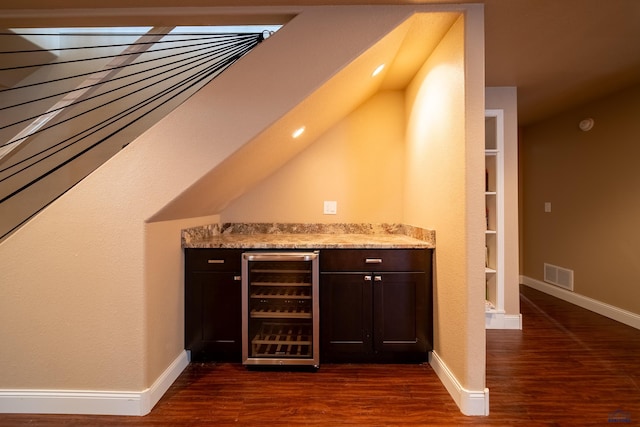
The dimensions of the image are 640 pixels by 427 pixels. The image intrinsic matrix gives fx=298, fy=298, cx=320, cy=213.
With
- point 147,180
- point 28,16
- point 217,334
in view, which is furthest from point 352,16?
point 217,334

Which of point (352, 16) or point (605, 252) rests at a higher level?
point (352, 16)

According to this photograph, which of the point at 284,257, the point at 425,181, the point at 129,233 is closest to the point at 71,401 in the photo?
the point at 129,233

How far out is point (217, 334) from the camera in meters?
2.23

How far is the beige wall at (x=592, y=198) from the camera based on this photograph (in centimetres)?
301

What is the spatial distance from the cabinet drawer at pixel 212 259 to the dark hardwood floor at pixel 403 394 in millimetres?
749

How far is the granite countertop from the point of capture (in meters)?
2.20

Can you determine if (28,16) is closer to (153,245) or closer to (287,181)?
(153,245)

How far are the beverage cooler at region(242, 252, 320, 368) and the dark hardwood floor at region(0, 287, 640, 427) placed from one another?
0.48ft

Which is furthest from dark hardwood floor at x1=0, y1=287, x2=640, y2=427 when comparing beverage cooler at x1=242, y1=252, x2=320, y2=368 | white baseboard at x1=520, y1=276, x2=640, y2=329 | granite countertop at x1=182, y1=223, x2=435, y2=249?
granite countertop at x1=182, y1=223, x2=435, y2=249

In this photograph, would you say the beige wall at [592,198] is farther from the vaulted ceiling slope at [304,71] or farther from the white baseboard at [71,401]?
the white baseboard at [71,401]

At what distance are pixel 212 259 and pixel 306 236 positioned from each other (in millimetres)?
852

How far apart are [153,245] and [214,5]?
1.46 m

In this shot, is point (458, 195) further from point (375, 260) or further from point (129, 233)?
point (129, 233)

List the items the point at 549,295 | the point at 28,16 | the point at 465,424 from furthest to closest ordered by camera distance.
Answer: the point at 549,295
the point at 28,16
the point at 465,424
